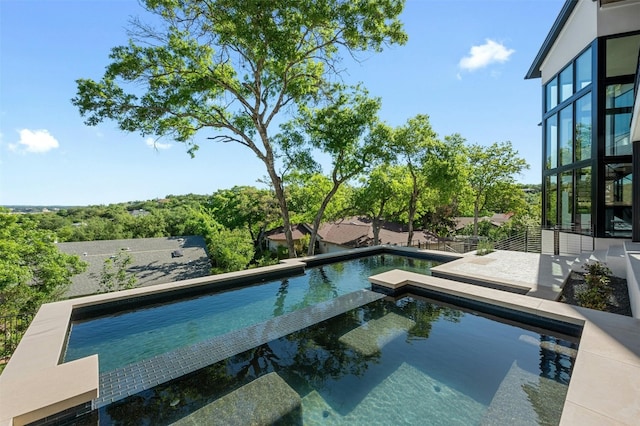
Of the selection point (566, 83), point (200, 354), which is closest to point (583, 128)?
point (566, 83)

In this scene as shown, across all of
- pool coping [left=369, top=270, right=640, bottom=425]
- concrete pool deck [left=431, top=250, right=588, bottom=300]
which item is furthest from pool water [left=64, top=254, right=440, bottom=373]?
pool coping [left=369, top=270, right=640, bottom=425]

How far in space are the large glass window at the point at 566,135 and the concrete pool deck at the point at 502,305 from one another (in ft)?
27.5

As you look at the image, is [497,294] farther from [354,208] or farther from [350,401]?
[354,208]

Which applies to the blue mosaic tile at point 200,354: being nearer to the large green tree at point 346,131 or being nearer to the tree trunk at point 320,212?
the tree trunk at point 320,212

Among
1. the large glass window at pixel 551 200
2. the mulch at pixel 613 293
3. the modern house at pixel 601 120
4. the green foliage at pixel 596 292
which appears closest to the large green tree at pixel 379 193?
the large glass window at pixel 551 200

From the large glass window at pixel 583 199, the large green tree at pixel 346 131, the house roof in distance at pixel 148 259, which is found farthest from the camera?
the house roof in distance at pixel 148 259

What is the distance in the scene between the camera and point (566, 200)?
38.8 ft

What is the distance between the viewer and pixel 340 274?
8.76m

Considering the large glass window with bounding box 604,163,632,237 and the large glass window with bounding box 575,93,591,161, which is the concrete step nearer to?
the large glass window with bounding box 604,163,632,237

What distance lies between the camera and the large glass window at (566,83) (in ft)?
38.0

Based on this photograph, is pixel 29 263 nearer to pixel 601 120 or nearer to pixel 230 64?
pixel 230 64

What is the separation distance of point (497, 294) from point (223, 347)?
513 cm

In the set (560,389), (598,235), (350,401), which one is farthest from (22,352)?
(598,235)

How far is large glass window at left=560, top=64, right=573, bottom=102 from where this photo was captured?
11578 mm
